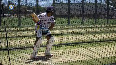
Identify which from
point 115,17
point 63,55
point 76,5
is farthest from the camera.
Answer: point 115,17

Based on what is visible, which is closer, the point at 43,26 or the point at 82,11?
the point at 43,26

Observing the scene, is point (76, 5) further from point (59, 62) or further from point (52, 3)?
point (59, 62)

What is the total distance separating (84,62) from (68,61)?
0.42 m

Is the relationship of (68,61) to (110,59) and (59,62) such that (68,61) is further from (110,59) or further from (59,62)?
(110,59)

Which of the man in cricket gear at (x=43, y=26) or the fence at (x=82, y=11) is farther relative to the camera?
the fence at (x=82, y=11)

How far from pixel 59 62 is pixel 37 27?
3.55ft

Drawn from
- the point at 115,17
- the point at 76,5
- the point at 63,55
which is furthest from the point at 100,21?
the point at 63,55

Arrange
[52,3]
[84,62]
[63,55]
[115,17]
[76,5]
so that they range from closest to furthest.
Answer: [84,62]
[63,55]
[52,3]
[76,5]
[115,17]

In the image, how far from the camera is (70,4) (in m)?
15.4

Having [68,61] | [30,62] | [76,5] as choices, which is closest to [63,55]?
[68,61]

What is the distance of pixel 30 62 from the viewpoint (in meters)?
5.05

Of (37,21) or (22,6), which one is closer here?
(37,21)

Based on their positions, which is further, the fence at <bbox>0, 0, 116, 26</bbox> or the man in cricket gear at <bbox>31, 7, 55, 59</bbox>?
the fence at <bbox>0, 0, 116, 26</bbox>

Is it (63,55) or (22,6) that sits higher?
(22,6)
